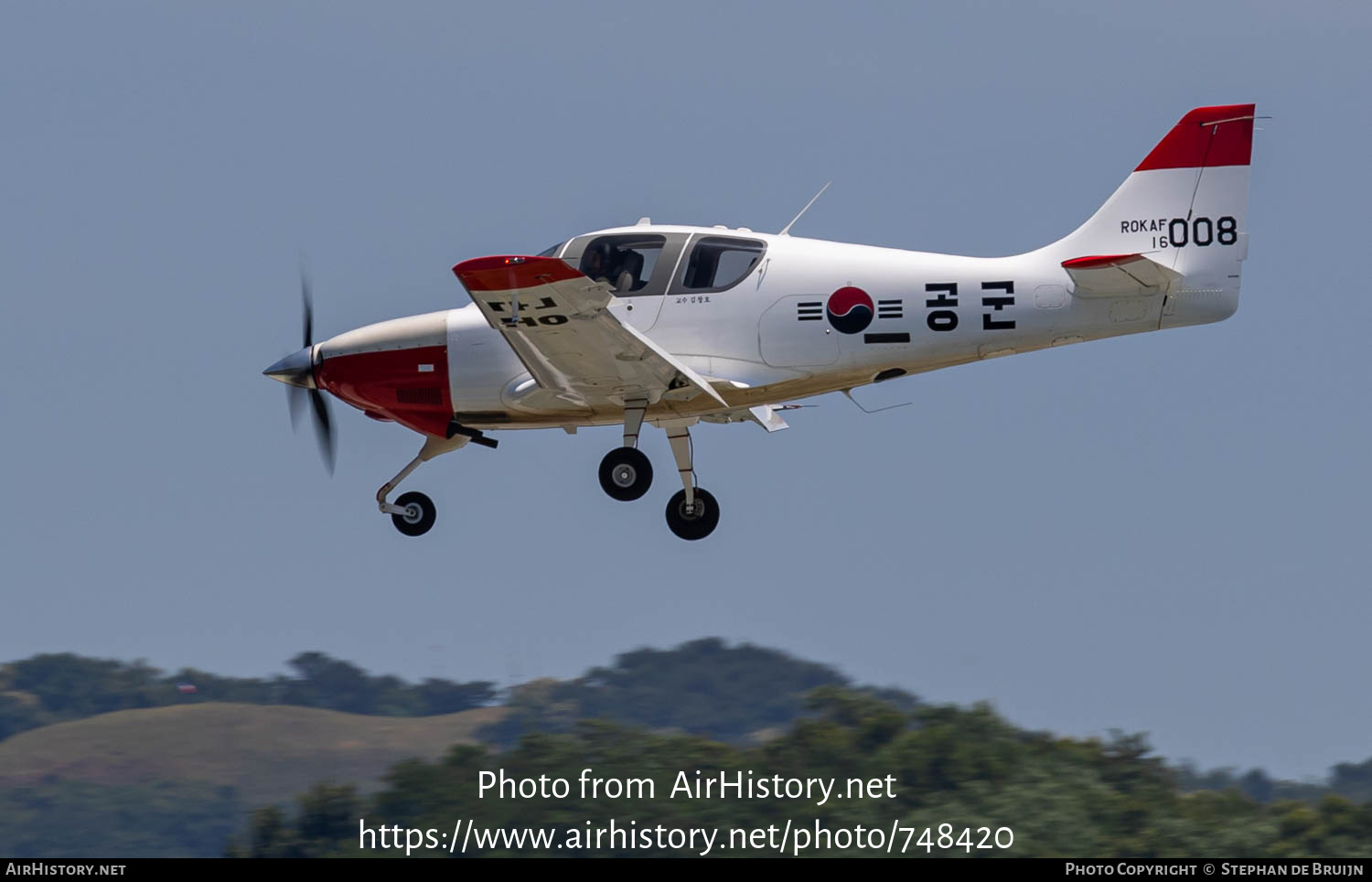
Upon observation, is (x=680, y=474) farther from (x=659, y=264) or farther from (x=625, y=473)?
(x=659, y=264)

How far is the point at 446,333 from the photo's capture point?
17.9 meters

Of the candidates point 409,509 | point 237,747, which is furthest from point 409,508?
point 237,747

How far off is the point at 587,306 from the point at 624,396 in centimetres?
172

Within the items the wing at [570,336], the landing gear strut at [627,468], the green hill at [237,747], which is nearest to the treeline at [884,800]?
the green hill at [237,747]

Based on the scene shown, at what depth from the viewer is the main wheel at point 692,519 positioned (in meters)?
18.5

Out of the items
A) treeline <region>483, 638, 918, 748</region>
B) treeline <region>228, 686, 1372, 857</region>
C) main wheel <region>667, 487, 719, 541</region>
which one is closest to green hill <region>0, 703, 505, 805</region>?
treeline <region>228, 686, 1372, 857</region>

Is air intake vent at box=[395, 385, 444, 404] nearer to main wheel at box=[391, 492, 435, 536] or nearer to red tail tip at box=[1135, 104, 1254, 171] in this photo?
main wheel at box=[391, 492, 435, 536]

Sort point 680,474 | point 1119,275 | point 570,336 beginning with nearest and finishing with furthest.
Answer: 1. point 570,336
2. point 1119,275
3. point 680,474

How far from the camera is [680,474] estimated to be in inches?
735

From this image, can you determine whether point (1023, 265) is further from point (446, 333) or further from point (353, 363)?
point (353, 363)

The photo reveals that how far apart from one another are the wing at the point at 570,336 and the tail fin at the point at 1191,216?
4279mm

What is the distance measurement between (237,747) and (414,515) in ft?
29.5

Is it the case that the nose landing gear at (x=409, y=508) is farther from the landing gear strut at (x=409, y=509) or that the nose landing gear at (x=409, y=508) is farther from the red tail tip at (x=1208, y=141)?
the red tail tip at (x=1208, y=141)
